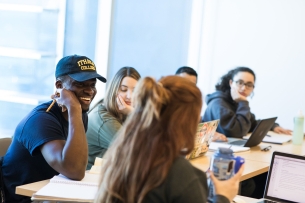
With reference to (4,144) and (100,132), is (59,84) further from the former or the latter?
(100,132)

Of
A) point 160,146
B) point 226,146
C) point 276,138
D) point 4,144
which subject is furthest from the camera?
point 276,138

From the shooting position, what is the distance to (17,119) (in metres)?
3.87

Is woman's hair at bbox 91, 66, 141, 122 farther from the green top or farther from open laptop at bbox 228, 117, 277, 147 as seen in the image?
open laptop at bbox 228, 117, 277, 147

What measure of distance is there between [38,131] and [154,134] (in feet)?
3.22

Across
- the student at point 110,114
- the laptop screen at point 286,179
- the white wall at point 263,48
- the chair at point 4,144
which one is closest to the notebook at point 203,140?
the student at point 110,114

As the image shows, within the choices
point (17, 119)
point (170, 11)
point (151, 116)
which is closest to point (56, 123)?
point (151, 116)

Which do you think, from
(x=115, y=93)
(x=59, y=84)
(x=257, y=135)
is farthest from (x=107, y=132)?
(x=257, y=135)

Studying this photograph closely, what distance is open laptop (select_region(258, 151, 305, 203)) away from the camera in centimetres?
221

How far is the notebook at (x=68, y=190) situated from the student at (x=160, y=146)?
550 millimetres

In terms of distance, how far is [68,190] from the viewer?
6.84 feet

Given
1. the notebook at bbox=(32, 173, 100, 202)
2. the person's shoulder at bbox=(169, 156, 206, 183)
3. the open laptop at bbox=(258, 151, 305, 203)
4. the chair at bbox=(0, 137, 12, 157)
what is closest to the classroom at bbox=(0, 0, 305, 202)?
the chair at bbox=(0, 137, 12, 157)

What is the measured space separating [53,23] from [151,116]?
2.78m

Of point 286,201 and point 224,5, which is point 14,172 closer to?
point 286,201

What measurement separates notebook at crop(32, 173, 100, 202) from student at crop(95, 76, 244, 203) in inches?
21.6
